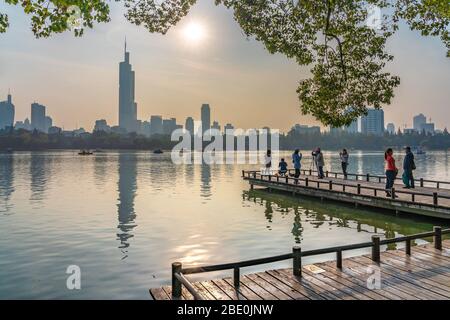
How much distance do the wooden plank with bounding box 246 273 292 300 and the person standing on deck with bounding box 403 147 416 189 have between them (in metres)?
16.3

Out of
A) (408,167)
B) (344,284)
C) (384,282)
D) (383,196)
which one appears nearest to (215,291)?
(344,284)

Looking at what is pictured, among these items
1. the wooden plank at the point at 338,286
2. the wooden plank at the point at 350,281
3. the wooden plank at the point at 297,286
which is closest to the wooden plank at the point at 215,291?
the wooden plank at the point at 297,286

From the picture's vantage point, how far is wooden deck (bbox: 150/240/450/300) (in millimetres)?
8406

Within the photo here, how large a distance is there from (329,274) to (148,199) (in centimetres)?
2426

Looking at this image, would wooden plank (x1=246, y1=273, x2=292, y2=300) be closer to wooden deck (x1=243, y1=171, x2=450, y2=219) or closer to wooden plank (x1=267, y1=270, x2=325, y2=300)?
wooden plank (x1=267, y1=270, x2=325, y2=300)

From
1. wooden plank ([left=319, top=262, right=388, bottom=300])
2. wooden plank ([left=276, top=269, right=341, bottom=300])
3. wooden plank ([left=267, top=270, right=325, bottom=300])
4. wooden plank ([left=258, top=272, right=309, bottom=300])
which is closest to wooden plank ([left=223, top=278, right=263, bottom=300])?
wooden plank ([left=258, top=272, right=309, bottom=300])

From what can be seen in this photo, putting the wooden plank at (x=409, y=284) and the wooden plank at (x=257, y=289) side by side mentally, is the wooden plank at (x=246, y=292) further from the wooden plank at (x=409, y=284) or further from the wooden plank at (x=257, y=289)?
the wooden plank at (x=409, y=284)

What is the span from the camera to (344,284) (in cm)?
911

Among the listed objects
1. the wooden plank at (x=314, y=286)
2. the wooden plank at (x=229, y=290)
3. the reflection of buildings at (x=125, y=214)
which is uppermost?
the wooden plank at (x=314, y=286)

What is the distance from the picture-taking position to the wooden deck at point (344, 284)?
8.41 m

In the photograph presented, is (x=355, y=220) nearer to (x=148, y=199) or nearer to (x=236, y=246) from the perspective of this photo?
(x=236, y=246)

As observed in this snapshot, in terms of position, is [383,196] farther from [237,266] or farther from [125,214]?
[125,214]
